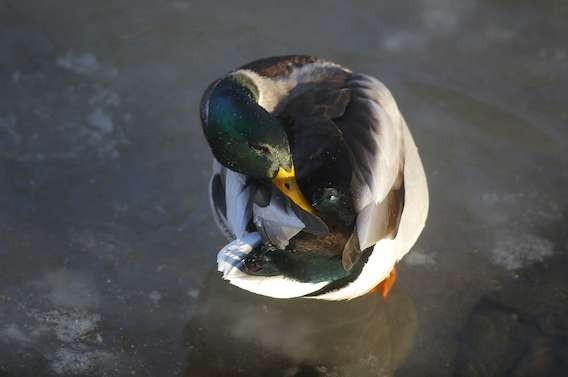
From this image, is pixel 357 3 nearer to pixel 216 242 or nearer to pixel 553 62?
pixel 553 62

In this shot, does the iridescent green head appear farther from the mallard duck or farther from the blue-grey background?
the blue-grey background

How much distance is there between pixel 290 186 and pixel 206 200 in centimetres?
119

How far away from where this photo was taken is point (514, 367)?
351 cm

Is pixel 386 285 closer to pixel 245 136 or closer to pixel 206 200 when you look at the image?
pixel 206 200

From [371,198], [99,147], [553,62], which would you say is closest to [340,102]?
[371,198]

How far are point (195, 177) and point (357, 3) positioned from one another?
1.61 m

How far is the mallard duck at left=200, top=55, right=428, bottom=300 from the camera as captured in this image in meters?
3.05

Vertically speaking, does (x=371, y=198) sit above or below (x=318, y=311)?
above

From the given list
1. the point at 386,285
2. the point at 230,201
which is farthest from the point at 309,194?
the point at 386,285

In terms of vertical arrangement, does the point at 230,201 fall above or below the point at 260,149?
below

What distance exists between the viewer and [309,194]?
3131 mm

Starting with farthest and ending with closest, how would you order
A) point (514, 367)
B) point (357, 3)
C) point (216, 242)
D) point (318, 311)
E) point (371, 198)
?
1. point (357, 3)
2. point (216, 242)
3. point (318, 311)
4. point (514, 367)
5. point (371, 198)

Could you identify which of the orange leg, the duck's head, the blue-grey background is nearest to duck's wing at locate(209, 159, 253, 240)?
the duck's head

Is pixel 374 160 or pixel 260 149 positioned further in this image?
pixel 374 160
